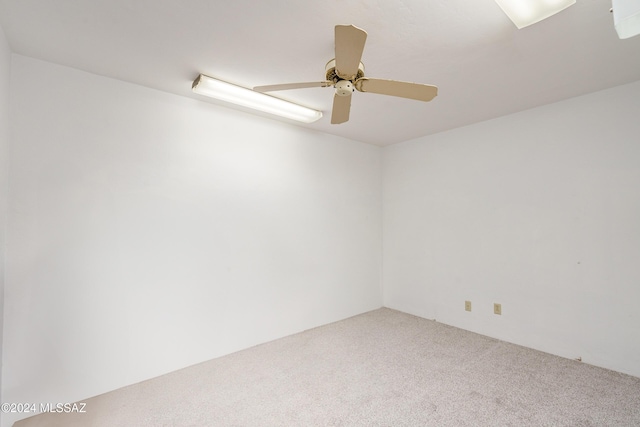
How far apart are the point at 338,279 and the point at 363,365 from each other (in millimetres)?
1297

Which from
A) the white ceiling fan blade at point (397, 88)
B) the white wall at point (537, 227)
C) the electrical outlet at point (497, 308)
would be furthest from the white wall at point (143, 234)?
the electrical outlet at point (497, 308)

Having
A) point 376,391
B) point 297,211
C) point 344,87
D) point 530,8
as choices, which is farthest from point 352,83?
point 376,391

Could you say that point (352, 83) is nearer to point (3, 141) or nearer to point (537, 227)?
point (3, 141)

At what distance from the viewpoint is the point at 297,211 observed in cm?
336

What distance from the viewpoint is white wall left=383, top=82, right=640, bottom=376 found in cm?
242

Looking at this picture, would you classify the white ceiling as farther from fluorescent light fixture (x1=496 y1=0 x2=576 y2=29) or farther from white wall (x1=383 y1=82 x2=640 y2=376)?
white wall (x1=383 y1=82 x2=640 y2=376)

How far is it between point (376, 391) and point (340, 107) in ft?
6.77

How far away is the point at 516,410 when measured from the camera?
1.94 meters

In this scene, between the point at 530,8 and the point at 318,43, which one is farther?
the point at 318,43

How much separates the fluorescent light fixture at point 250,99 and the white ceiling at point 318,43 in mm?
81

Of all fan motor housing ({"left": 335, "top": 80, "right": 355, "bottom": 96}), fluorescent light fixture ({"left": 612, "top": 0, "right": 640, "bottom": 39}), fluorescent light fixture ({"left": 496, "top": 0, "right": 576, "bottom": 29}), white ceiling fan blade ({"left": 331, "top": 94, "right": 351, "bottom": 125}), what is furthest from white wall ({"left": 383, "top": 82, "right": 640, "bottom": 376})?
fan motor housing ({"left": 335, "top": 80, "right": 355, "bottom": 96})

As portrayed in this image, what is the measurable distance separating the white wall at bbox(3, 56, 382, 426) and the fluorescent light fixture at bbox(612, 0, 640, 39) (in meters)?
2.63

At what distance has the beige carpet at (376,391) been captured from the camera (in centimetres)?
187

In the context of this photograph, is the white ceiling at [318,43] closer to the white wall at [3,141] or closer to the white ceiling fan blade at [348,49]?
the white wall at [3,141]
